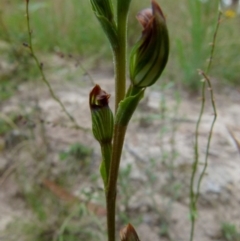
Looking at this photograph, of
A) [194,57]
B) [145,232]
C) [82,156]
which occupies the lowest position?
[145,232]

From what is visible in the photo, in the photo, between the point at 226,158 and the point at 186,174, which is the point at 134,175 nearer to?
the point at 186,174

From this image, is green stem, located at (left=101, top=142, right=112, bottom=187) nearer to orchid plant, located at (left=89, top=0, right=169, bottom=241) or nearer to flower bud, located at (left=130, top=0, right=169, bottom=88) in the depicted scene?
orchid plant, located at (left=89, top=0, right=169, bottom=241)

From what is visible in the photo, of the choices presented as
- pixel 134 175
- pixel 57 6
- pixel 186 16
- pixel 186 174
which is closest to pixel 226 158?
pixel 186 174

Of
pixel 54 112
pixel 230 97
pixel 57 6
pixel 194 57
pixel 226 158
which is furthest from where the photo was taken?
pixel 57 6

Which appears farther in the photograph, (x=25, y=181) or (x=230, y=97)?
(x=230, y=97)

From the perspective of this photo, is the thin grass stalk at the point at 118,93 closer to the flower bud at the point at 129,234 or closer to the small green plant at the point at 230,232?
the flower bud at the point at 129,234

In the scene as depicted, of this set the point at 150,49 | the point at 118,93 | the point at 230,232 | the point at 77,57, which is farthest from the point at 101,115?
the point at 77,57

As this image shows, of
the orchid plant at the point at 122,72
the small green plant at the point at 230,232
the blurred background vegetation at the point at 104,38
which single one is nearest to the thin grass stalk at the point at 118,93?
the orchid plant at the point at 122,72
